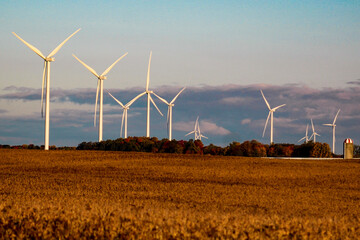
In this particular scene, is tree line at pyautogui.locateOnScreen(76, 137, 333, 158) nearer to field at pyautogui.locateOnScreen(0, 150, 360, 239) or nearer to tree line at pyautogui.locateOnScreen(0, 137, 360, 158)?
tree line at pyautogui.locateOnScreen(0, 137, 360, 158)

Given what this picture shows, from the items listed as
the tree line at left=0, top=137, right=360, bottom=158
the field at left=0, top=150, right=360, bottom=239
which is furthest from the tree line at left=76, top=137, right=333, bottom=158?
the field at left=0, top=150, right=360, bottom=239

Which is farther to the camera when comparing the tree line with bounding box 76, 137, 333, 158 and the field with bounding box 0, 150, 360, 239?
the tree line with bounding box 76, 137, 333, 158

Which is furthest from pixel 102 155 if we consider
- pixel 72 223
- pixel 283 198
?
pixel 72 223

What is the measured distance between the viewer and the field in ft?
45.2

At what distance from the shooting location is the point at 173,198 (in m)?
25.8

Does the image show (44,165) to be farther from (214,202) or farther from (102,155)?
(214,202)

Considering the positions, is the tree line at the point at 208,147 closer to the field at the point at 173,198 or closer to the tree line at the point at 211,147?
the tree line at the point at 211,147

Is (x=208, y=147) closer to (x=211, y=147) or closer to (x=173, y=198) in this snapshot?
(x=211, y=147)

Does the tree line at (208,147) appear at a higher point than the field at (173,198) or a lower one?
higher

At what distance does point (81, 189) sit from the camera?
29.1 metres

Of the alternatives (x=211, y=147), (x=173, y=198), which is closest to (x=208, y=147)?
(x=211, y=147)

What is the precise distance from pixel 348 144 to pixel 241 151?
1608 centimetres

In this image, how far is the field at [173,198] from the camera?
13.8m

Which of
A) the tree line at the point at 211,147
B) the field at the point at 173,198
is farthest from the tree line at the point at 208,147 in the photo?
the field at the point at 173,198
